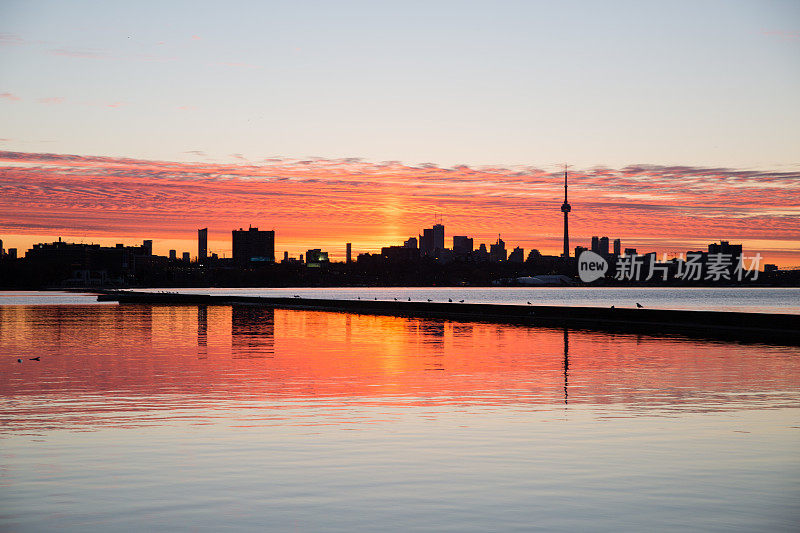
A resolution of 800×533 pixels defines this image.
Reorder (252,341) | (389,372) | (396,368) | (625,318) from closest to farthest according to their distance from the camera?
(389,372) → (396,368) → (252,341) → (625,318)

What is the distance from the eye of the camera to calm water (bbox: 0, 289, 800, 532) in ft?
34.1

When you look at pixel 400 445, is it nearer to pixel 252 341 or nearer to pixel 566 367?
pixel 566 367

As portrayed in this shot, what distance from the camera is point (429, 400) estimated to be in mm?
21281

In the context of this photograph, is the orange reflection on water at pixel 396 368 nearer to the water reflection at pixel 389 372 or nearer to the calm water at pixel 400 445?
the water reflection at pixel 389 372

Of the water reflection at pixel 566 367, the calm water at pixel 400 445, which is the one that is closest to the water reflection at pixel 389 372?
the water reflection at pixel 566 367

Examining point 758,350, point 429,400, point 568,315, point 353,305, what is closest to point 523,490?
point 429,400

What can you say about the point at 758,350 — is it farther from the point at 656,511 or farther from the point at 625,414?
the point at 656,511

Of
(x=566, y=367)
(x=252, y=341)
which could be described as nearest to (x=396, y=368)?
(x=566, y=367)

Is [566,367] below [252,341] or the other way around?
the other way around

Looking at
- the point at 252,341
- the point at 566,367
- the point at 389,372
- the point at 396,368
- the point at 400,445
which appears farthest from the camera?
the point at 252,341

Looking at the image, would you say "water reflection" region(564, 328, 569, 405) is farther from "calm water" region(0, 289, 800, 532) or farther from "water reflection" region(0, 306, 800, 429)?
"calm water" region(0, 289, 800, 532)

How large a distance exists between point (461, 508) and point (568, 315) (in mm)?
57239

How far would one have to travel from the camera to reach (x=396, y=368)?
29.6 meters

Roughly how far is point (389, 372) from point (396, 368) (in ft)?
4.92
